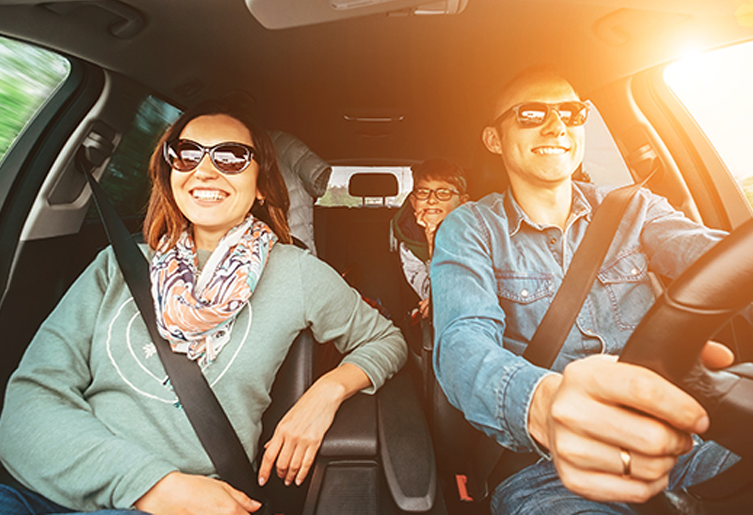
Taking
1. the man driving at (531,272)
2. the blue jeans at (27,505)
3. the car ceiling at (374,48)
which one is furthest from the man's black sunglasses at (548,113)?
the blue jeans at (27,505)

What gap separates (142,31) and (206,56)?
0.29m

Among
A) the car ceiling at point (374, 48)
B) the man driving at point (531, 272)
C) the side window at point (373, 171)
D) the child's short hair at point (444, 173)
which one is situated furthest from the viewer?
the side window at point (373, 171)

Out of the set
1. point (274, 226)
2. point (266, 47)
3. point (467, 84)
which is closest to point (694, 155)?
point (467, 84)

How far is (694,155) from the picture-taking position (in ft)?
4.03

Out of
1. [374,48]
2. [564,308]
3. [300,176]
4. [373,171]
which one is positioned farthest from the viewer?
[373,171]

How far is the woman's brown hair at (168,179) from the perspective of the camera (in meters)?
1.18

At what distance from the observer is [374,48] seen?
1.55 m

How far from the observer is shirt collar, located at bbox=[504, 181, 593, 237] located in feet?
3.30

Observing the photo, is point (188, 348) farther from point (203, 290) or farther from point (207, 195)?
point (207, 195)

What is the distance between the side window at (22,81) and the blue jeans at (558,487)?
1.70 m

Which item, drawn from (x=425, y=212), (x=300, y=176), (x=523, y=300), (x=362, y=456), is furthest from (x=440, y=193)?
(x=362, y=456)

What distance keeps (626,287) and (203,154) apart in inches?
48.2

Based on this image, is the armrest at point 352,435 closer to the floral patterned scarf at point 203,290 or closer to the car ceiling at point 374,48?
the floral patterned scarf at point 203,290

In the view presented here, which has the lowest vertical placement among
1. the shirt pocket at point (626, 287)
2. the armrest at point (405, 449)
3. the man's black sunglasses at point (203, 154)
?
the armrest at point (405, 449)
